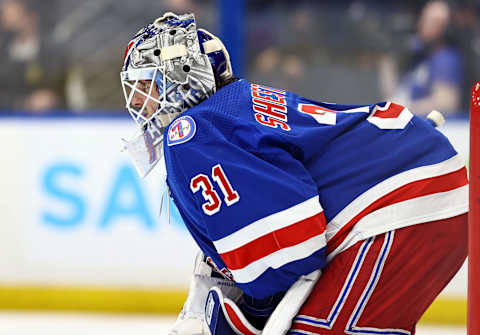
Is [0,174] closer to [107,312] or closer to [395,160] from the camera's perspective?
[107,312]

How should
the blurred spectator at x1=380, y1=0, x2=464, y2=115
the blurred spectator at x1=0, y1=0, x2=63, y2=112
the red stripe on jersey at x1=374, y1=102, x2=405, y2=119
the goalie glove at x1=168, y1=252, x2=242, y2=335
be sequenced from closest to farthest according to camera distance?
the red stripe on jersey at x1=374, y1=102, x2=405, y2=119, the goalie glove at x1=168, y1=252, x2=242, y2=335, the blurred spectator at x1=380, y1=0, x2=464, y2=115, the blurred spectator at x1=0, y1=0, x2=63, y2=112

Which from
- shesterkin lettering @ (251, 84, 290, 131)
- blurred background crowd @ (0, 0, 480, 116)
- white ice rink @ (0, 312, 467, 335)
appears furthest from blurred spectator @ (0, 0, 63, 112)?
shesterkin lettering @ (251, 84, 290, 131)

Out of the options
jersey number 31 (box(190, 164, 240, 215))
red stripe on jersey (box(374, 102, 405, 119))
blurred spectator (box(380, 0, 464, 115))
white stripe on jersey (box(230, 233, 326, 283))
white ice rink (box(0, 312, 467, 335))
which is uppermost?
red stripe on jersey (box(374, 102, 405, 119))

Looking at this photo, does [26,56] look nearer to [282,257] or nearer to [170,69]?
[170,69]

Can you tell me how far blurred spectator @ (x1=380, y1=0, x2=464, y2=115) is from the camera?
3.71 m

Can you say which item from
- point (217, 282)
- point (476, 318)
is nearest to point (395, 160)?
point (476, 318)

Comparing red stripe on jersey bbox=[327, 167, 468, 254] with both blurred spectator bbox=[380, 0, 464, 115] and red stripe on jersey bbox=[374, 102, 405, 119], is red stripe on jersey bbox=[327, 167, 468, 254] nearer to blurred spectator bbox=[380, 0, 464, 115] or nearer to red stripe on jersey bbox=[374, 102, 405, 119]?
red stripe on jersey bbox=[374, 102, 405, 119]

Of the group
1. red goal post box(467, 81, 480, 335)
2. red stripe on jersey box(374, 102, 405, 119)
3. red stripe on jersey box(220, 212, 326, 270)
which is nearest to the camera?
red goal post box(467, 81, 480, 335)

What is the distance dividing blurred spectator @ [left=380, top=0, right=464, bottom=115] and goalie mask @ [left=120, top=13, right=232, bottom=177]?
7.14 feet

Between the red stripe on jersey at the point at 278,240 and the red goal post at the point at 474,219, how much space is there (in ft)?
0.88

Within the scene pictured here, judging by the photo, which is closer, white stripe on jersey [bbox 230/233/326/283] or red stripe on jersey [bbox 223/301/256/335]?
white stripe on jersey [bbox 230/233/326/283]

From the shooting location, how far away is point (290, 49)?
12.6 feet

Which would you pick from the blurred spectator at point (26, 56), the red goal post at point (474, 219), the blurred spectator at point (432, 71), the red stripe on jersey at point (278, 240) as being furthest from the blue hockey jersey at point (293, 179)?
the blurred spectator at point (26, 56)

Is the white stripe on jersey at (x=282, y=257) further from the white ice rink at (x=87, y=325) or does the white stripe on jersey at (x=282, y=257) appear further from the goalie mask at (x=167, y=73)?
the white ice rink at (x=87, y=325)
